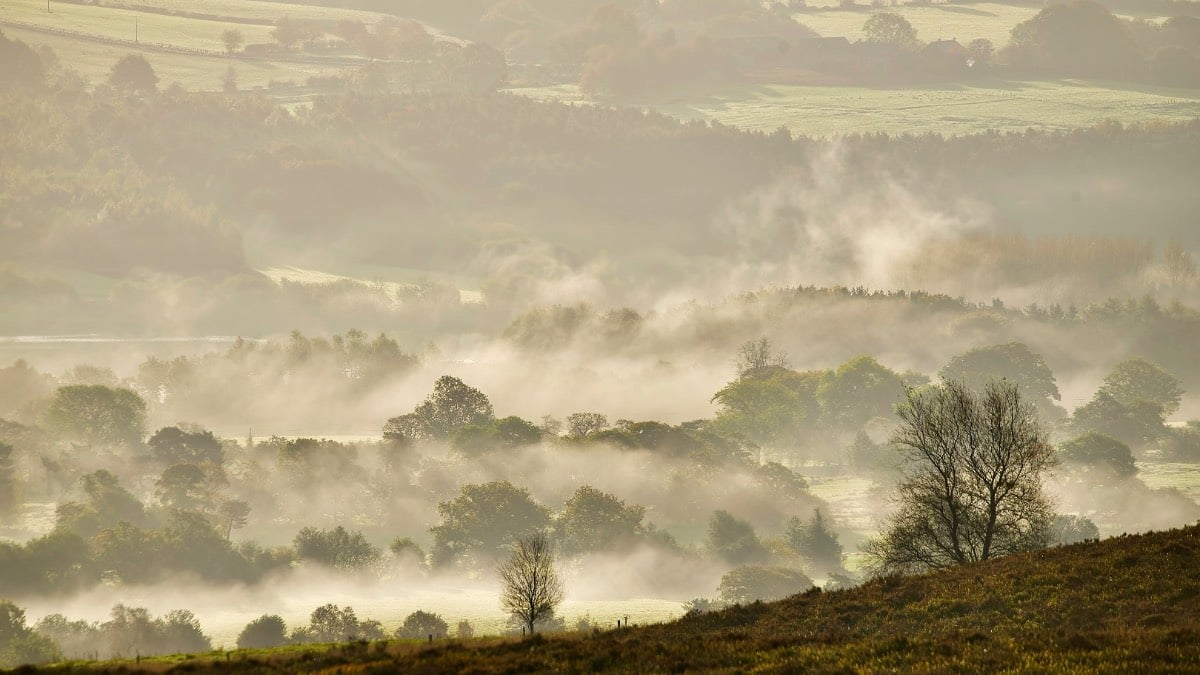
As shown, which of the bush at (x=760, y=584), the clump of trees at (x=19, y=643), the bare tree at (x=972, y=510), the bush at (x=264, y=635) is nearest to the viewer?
the bare tree at (x=972, y=510)

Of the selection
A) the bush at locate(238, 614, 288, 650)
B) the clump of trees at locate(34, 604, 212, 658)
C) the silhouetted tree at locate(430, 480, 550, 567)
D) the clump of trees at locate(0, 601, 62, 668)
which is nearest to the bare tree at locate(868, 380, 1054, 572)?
the bush at locate(238, 614, 288, 650)

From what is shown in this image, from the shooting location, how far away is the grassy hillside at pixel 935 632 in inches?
1983

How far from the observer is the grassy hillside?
165 ft

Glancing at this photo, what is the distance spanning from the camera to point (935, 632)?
198 ft

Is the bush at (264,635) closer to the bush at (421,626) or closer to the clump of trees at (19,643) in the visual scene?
the bush at (421,626)

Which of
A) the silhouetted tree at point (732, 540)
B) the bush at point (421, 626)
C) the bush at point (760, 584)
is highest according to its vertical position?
the silhouetted tree at point (732, 540)

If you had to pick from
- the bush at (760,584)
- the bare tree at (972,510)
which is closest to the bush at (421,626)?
the bush at (760,584)

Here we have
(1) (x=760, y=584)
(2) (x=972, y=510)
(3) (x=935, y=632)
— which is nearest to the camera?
(3) (x=935, y=632)

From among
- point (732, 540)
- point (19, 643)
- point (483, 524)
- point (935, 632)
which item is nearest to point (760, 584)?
point (732, 540)

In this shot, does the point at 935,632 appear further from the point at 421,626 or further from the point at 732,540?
the point at 732,540

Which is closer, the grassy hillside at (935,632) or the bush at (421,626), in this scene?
the grassy hillside at (935,632)

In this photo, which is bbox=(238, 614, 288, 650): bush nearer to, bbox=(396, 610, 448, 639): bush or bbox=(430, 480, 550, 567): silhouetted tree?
bbox=(396, 610, 448, 639): bush

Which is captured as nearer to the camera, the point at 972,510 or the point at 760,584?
the point at 972,510

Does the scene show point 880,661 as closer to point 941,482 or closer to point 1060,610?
point 1060,610
